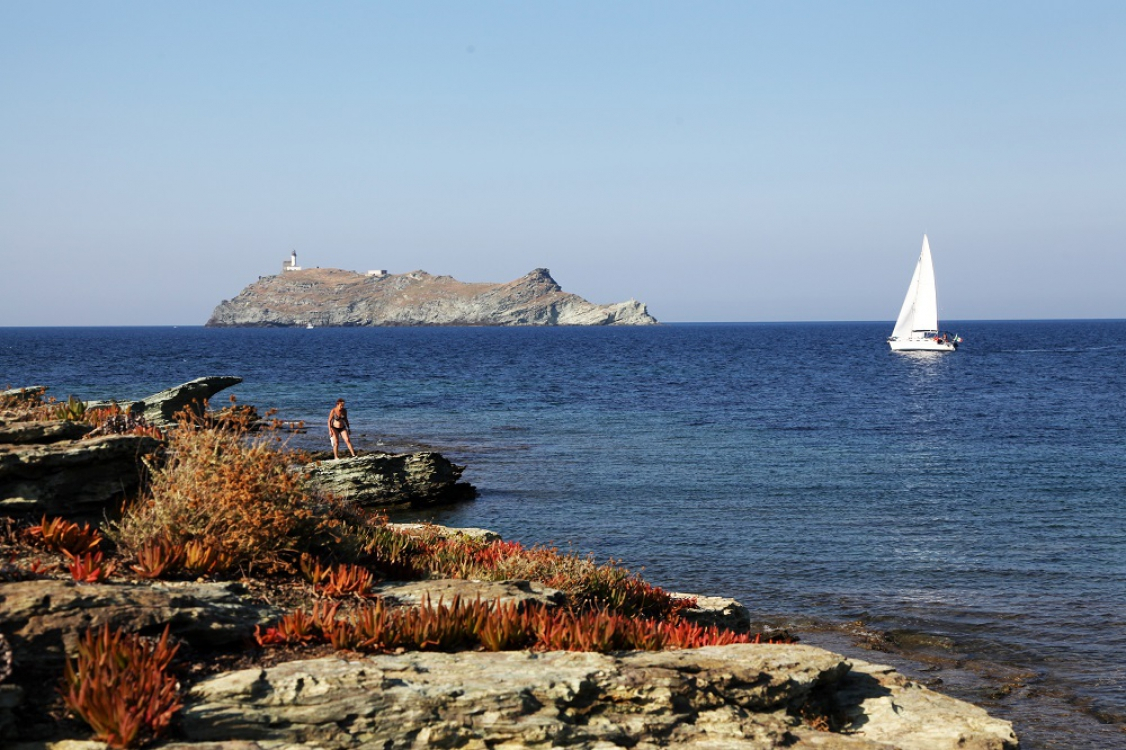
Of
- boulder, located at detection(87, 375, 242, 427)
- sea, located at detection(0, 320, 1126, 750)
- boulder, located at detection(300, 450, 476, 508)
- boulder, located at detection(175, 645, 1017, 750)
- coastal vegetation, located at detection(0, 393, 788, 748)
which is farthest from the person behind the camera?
boulder, located at detection(87, 375, 242, 427)

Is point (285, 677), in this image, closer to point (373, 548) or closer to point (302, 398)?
point (373, 548)

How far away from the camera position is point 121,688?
6.80m

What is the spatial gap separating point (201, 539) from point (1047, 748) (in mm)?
10480

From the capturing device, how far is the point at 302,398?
59.0 meters

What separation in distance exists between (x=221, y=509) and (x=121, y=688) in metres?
3.34

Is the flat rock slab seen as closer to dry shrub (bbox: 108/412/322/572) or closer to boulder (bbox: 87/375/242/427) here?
dry shrub (bbox: 108/412/322/572)

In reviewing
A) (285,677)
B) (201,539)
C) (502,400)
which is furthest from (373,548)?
(502,400)

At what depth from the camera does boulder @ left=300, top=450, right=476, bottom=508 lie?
2642 centimetres

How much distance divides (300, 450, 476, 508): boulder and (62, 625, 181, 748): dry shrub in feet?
60.6

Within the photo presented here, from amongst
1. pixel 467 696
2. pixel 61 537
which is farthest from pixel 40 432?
pixel 467 696

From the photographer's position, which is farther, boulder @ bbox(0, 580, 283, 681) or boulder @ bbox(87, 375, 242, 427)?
boulder @ bbox(87, 375, 242, 427)

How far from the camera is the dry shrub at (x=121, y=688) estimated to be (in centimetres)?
662

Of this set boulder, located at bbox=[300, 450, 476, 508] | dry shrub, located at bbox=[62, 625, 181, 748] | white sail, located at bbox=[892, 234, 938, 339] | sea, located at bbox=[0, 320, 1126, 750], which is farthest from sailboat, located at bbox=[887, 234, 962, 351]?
dry shrub, located at bbox=[62, 625, 181, 748]

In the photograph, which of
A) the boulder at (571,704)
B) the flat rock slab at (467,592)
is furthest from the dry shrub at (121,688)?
the flat rock slab at (467,592)
